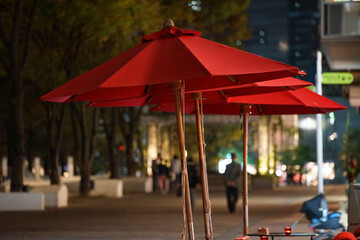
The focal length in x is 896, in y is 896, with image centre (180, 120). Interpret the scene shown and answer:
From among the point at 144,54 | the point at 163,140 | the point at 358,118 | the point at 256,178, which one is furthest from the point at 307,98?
the point at 358,118

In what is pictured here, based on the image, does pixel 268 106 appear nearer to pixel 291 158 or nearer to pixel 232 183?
pixel 232 183

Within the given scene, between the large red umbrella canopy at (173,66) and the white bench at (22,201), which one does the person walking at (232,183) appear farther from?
the large red umbrella canopy at (173,66)

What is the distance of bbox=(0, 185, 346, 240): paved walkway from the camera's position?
1809 cm

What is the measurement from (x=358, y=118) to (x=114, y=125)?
116m

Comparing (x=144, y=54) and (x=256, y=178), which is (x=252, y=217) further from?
(x=256, y=178)

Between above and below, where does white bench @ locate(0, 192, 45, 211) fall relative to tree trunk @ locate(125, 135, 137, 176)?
below

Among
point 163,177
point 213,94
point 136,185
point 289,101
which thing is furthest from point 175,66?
point 136,185

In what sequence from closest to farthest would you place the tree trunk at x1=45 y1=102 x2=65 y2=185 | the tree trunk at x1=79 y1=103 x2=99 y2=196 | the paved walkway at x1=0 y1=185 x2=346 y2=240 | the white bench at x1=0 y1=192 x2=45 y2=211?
the paved walkway at x1=0 y1=185 x2=346 y2=240 → the white bench at x1=0 y1=192 x2=45 y2=211 → the tree trunk at x1=45 y1=102 x2=65 y2=185 → the tree trunk at x1=79 y1=103 x2=99 y2=196

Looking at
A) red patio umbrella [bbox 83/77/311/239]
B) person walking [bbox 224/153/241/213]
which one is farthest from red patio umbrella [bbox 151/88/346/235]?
person walking [bbox 224/153/241/213]

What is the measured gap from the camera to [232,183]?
26.1 meters

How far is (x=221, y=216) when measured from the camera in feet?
79.3

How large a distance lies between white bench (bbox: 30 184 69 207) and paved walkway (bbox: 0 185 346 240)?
397 mm

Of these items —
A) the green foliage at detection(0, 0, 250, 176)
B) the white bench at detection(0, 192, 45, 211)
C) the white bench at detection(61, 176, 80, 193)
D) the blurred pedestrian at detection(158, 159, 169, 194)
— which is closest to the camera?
the white bench at detection(0, 192, 45, 211)

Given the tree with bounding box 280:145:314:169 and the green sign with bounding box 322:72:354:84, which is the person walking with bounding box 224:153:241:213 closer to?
the green sign with bounding box 322:72:354:84
